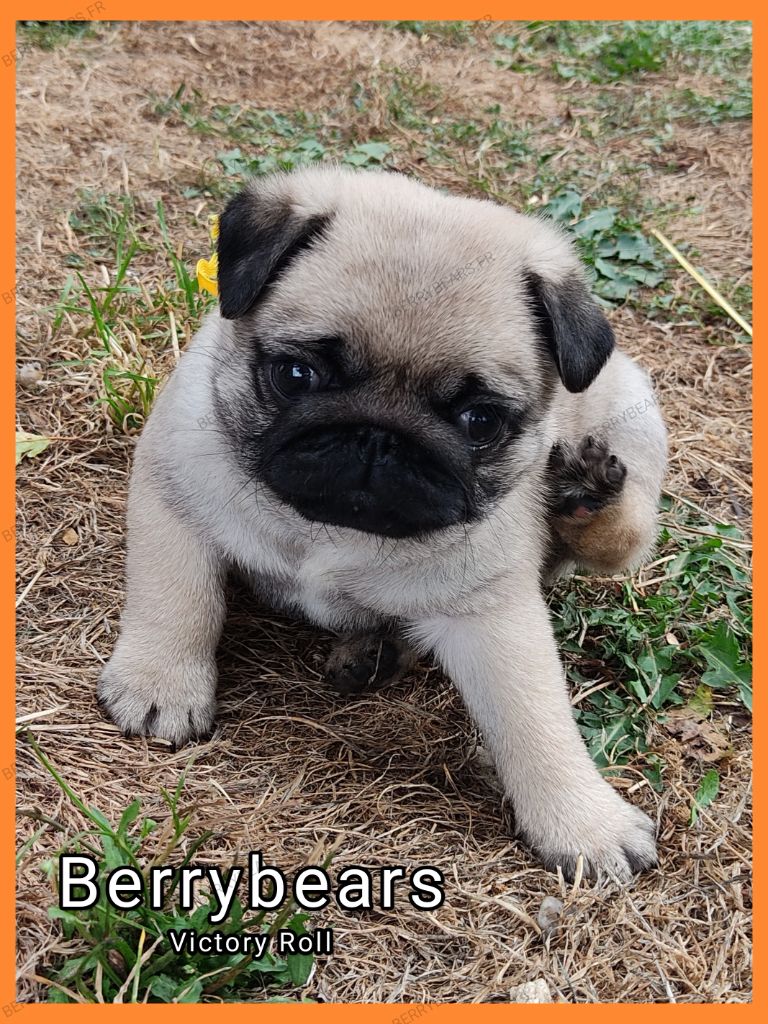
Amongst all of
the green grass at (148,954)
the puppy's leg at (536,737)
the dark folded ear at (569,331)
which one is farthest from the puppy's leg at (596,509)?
the green grass at (148,954)

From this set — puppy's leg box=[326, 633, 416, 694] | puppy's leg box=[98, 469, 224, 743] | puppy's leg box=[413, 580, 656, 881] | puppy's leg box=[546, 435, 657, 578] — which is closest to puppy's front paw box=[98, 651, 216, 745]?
puppy's leg box=[98, 469, 224, 743]

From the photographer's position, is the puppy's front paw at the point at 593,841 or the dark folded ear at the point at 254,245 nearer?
the dark folded ear at the point at 254,245

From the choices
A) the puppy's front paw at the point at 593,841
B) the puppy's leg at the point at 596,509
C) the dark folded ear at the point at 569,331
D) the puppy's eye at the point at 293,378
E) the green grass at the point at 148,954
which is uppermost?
the dark folded ear at the point at 569,331

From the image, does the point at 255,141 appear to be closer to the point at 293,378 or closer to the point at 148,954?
the point at 293,378

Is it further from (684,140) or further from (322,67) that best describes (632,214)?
(322,67)

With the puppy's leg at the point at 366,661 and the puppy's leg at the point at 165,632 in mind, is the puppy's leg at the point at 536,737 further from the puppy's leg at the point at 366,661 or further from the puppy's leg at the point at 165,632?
the puppy's leg at the point at 165,632

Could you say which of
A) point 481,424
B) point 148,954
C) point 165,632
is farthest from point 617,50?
point 148,954

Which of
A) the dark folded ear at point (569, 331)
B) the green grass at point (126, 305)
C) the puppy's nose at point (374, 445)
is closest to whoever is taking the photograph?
the puppy's nose at point (374, 445)
